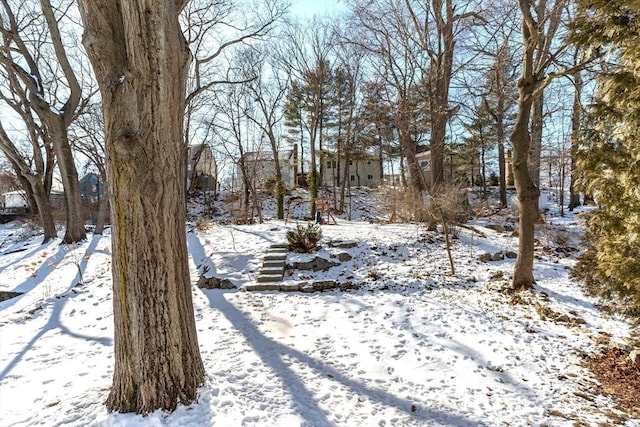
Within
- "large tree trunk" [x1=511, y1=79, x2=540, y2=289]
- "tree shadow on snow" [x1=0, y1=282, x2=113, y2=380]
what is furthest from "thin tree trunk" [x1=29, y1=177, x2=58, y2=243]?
"large tree trunk" [x1=511, y1=79, x2=540, y2=289]

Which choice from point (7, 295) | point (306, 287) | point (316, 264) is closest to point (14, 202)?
point (7, 295)

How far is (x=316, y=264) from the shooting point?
23.6ft

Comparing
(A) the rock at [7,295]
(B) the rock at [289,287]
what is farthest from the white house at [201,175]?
(B) the rock at [289,287]

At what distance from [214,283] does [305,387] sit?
3956 mm

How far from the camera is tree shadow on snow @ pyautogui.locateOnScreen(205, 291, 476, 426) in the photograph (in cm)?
268

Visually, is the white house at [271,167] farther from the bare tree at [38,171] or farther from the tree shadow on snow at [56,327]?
the tree shadow on snow at [56,327]

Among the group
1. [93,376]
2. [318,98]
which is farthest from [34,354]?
[318,98]

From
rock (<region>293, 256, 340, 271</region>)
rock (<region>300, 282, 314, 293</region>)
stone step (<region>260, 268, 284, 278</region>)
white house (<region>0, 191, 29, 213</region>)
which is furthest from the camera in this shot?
white house (<region>0, 191, 29, 213</region>)

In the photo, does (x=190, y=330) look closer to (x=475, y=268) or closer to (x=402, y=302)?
(x=402, y=302)

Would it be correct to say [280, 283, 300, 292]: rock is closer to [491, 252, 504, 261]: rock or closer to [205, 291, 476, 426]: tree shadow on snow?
[205, 291, 476, 426]: tree shadow on snow

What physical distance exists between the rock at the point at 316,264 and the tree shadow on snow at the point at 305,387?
2486 millimetres

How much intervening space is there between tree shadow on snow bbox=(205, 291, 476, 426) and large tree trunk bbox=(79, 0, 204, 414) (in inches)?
37.3

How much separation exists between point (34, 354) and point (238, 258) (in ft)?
13.3

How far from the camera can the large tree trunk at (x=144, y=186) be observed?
2.34 meters
